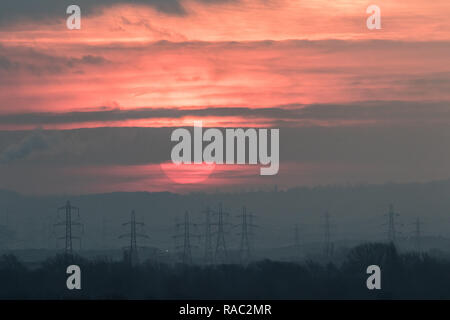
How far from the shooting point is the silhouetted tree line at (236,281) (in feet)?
298

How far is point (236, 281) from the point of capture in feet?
321

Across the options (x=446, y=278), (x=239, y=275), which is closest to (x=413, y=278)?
(x=446, y=278)

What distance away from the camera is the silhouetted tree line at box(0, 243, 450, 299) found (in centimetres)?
9088

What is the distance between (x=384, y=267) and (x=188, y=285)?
2122 cm

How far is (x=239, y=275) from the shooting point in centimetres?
10138
